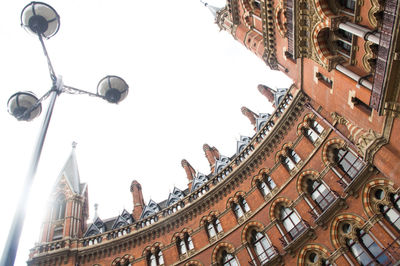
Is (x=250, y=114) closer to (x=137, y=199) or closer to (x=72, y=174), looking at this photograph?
(x=137, y=199)

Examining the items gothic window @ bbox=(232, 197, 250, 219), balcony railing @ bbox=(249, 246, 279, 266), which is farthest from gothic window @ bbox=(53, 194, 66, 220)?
balcony railing @ bbox=(249, 246, 279, 266)

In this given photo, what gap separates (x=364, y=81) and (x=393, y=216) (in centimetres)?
768

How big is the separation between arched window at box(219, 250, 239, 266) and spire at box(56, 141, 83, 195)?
19290 millimetres

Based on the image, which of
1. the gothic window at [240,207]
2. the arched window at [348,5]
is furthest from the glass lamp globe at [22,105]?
the gothic window at [240,207]

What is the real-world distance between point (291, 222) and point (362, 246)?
496cm

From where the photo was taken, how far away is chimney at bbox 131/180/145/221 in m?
32.2

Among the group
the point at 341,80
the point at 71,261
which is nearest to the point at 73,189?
the point at 71,261

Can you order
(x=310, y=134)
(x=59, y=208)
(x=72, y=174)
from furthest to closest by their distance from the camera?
(x=72, y=174), (x=59, y=208), (x=310, y=134)

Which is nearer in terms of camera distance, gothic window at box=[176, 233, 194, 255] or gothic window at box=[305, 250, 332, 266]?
gothic window at box=[305, 250, 332, 266]

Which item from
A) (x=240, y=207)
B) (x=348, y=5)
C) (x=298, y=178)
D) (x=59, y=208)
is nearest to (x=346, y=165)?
(x=298, y=178)

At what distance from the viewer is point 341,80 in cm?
1495

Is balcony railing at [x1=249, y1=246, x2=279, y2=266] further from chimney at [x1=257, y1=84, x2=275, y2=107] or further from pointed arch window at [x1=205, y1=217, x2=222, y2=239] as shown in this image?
chimney at [x1=257, y1=84, x2=275, y2=107]

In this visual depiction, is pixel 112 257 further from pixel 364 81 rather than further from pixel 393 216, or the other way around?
pixel 364 81

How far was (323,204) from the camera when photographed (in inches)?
779
